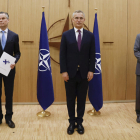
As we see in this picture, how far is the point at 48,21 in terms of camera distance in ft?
11.3

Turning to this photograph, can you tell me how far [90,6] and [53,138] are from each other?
2735 millimetres

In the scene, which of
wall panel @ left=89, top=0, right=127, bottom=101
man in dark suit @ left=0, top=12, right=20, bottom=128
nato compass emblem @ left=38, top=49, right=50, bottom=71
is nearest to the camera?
man in dark suit @ left=0, top=12, right=20, bottom=128

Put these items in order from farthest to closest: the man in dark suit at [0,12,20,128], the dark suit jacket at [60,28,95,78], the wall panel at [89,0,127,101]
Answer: the wall panel at [89,0,127,101] → the man in dark suit at [0,12,20,128] → the dark suit jacket at [60,28,95,78]

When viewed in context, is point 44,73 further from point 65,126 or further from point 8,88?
point 65,126

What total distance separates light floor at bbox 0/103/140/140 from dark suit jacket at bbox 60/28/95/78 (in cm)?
82

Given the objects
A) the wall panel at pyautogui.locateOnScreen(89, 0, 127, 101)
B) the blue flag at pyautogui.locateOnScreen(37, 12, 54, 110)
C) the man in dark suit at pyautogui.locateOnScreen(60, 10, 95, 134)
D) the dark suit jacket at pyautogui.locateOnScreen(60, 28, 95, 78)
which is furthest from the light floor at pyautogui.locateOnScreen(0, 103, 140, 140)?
the dark suit jacket at pyautogui.locateOnScreen(60, 28, 95, 78)

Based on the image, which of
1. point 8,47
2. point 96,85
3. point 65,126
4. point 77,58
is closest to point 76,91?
point 77,58

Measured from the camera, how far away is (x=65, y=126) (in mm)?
2453

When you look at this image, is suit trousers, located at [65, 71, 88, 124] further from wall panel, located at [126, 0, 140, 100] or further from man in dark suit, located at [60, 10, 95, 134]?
wall panel, located at [126, 0, 140, 100]

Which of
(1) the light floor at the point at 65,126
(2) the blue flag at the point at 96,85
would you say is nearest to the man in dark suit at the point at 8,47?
(1) the light floor at the point at 65,126

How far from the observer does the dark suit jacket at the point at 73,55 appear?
6.82 feet

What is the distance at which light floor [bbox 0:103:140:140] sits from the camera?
212cm

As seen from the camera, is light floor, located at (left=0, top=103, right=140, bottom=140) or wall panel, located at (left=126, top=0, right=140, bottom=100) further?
wall panel, located at (left=126, top=0, right=140, bottom=100)

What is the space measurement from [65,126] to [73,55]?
3.66ft
